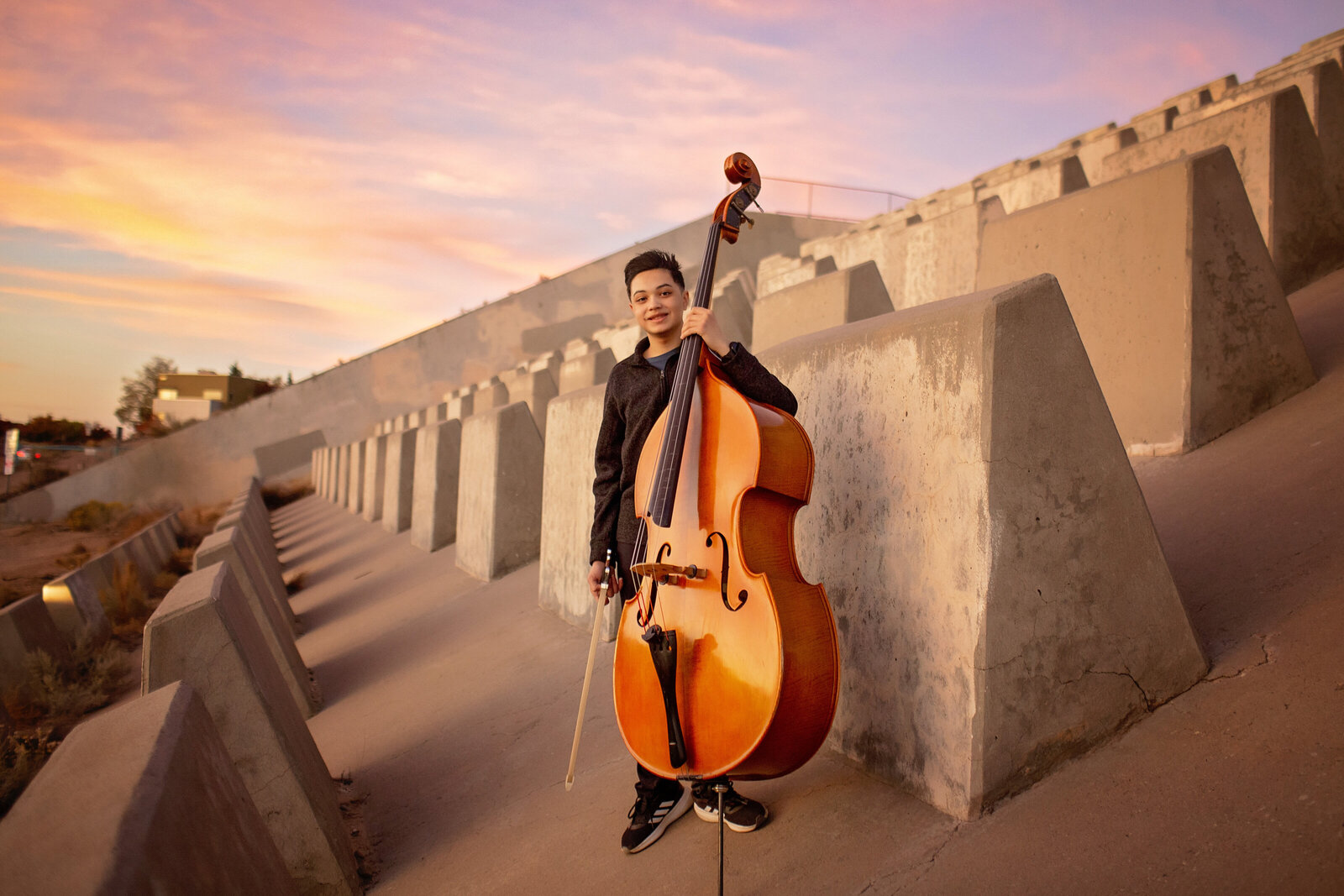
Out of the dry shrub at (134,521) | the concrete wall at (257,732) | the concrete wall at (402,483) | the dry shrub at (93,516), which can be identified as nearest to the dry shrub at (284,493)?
the dry shrub at (134,521)

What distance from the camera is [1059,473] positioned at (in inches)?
65.4

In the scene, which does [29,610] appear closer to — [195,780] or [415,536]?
[415,536]

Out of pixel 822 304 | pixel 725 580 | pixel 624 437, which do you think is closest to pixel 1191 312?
pixel 822 304

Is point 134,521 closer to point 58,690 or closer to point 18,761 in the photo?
point 58,690

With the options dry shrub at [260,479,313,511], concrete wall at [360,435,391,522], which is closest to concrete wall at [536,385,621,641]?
concrete wall at [360,435,391,522]

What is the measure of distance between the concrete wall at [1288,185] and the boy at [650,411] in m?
2.73

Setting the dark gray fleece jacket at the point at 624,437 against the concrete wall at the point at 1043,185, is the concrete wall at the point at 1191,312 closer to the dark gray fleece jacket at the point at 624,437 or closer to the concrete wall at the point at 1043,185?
the dark gray fleece jacket at the point at 624,437

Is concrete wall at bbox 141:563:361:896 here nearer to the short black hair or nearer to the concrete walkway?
the concrete walkway

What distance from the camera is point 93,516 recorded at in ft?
53.6

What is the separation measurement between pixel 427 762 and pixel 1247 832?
2.36m

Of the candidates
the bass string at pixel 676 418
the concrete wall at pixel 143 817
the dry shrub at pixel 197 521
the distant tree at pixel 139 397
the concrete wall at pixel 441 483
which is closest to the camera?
the concrete wall at pixel 143 817

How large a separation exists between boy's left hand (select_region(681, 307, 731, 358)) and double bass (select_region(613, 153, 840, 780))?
23mm

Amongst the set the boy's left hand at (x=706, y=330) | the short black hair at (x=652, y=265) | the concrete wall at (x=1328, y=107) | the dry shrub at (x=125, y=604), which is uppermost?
the concrete wall at (x=1328, y=107)

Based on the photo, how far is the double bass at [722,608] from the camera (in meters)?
1.52
